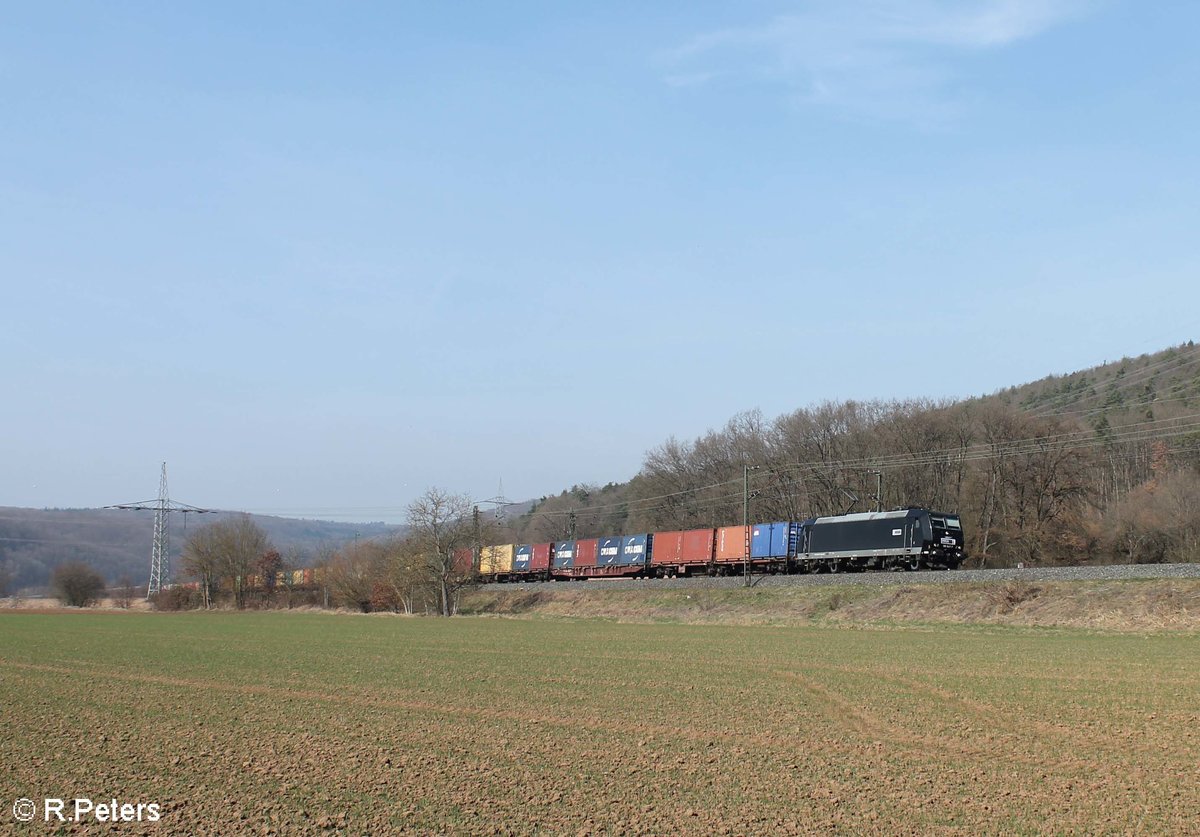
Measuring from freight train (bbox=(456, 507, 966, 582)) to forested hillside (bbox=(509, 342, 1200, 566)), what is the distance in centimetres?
504

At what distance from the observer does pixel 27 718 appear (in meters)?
17.1

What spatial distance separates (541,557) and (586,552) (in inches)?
257

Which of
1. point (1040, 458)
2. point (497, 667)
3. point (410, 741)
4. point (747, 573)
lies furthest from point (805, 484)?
point (410, 741)

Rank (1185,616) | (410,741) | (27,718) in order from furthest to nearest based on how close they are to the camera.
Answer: (1185,616) < (27,718) < (410,741)

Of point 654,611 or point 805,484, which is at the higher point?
point 805,484

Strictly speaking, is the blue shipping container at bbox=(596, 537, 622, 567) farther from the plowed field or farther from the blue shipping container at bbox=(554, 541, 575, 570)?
the plowed field

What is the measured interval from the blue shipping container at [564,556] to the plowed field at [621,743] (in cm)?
5115

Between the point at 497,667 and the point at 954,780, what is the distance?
16.3 metres

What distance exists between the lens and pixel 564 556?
80.6 meters

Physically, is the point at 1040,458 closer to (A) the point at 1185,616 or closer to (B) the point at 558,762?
(A) the point at 1185,616

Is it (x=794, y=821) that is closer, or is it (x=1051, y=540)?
(x=794, y=821)

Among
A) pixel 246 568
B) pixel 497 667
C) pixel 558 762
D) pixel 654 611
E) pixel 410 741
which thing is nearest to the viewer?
pixel 558 762

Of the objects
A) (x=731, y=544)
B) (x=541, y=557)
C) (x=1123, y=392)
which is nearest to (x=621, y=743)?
(x=731, y=544)

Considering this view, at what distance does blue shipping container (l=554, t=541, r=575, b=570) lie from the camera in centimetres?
7962
